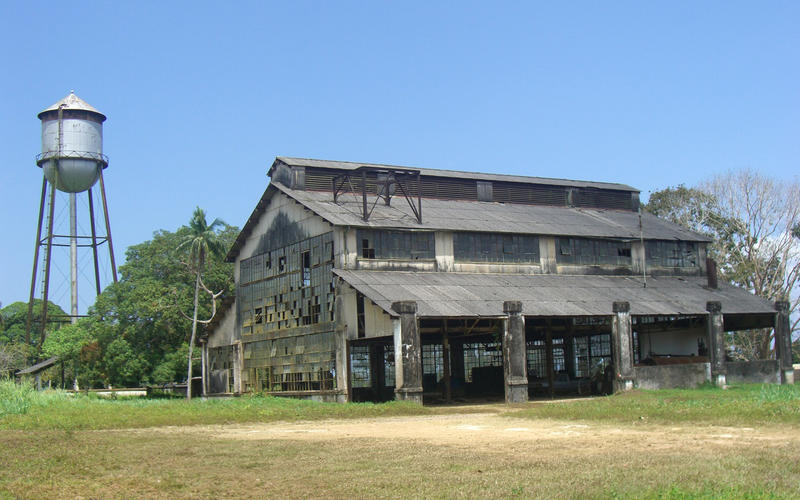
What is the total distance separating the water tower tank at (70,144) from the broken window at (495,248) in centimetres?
3336

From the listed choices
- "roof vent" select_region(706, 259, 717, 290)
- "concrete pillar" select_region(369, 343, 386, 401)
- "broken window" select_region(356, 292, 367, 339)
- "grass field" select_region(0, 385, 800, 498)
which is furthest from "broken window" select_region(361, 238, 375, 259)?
"roof vent" select_region(706, 259, 717, 290)

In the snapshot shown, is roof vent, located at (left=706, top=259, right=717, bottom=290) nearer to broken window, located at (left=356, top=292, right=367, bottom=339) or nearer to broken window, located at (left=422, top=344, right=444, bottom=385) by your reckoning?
broken window, located at (left=422, top=344, right=444, bottom=385)

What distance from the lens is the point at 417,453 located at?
1591cm

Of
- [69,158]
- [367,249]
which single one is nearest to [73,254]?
[69,158]

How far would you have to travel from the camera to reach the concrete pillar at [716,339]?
120ft

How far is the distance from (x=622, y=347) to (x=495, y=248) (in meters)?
7.71

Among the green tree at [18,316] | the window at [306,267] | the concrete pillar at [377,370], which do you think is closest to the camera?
the window at [306,267]

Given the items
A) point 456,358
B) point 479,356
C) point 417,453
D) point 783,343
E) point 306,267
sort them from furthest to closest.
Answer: point 479,356, point 456,358, point 783,343, point 306,267, point 417,453

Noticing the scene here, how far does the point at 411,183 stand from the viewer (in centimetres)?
4334

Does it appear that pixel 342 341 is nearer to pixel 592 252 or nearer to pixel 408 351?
pixel 408 351

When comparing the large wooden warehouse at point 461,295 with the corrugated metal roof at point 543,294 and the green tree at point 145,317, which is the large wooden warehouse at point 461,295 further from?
the green tree at point 145,317

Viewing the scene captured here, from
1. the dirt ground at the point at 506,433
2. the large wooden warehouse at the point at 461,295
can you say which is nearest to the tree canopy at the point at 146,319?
the large wooden warehouse at the point at 461,295

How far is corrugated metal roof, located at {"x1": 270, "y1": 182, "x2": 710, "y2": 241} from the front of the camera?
124 ft

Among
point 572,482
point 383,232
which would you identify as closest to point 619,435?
point 572,482
